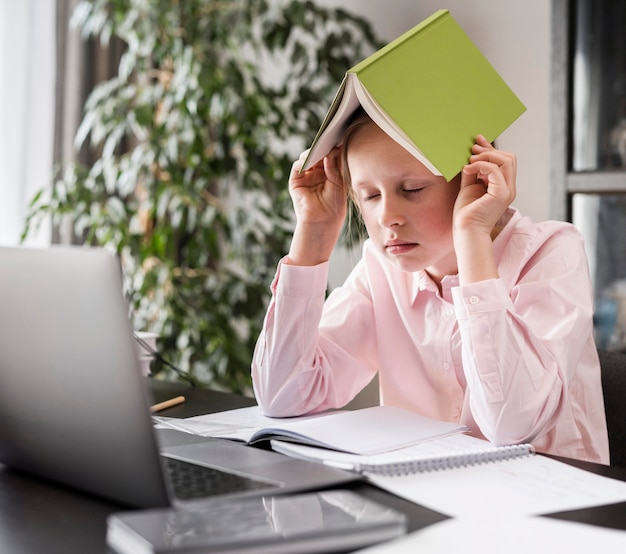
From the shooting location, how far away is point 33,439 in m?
0.83

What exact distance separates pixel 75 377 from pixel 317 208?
0.69 meters

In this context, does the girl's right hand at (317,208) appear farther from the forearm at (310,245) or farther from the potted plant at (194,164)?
the potted plant at (194,164)

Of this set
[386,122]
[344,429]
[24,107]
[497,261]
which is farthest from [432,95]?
[24,107]

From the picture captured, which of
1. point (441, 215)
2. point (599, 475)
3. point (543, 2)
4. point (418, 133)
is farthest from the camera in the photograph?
point (543, 2)

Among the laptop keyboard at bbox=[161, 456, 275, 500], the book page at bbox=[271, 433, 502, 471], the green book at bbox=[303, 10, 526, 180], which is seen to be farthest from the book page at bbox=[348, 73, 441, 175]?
the laptop keyboard at bbox=[161, 456, 275, 500]

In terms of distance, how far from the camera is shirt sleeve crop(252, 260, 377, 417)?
1269 mm

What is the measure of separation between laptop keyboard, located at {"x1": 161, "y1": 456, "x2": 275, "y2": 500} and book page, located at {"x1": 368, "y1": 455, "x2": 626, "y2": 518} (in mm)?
128

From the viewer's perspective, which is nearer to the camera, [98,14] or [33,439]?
[33,439]

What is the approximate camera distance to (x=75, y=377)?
75cm

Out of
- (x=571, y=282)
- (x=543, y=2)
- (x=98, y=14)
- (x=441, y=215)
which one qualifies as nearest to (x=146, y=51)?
(x=98, y=14)

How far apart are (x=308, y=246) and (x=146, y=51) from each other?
1446mm

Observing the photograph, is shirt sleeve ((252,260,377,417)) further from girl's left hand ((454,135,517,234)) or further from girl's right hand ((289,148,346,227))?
girl's left hand ((454,135,517,234))

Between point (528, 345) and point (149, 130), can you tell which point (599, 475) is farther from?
point (149, 130)

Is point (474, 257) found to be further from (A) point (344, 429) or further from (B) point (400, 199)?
(A) point (344, 429)
